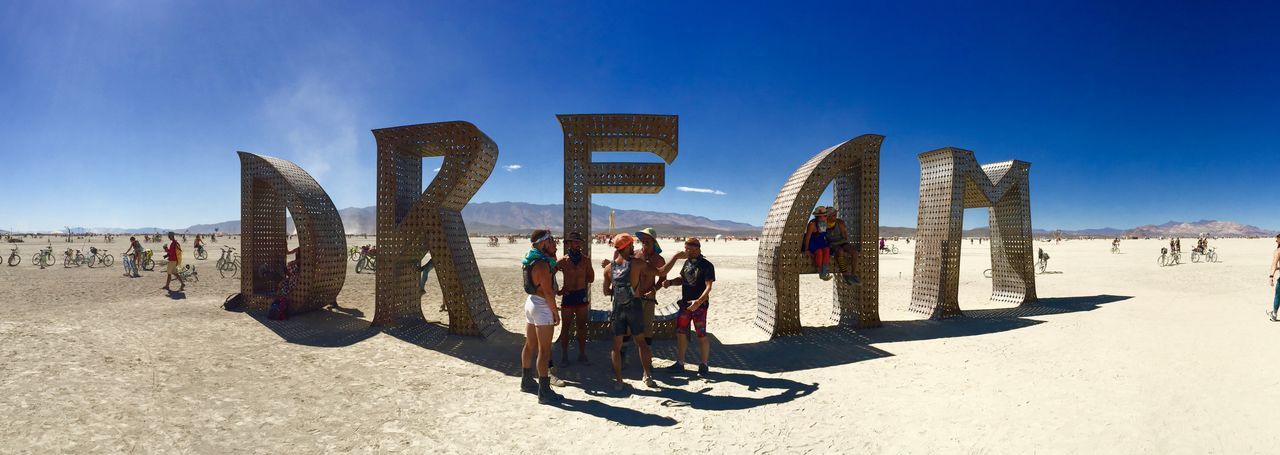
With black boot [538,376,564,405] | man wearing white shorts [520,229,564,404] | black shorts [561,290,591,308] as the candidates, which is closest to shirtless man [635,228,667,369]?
black shorts [561,290,591,308]

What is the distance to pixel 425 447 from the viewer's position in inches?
172

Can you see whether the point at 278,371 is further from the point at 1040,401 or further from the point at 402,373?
the point at 1040,401

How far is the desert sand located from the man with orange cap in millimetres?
364

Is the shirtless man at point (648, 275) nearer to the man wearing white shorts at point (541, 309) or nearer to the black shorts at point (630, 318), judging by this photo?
the black shorts at point (630, 318)

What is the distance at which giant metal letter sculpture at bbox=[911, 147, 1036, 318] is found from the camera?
33.6 feet

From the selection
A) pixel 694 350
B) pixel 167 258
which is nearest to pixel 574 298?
pixel 694 350

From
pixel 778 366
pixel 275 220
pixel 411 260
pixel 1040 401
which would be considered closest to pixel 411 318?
pixel 411 260

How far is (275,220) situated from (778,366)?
1105 cm

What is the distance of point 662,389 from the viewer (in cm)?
593

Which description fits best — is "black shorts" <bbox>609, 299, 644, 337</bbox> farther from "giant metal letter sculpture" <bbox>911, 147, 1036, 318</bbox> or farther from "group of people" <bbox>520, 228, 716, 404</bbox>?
"giant metal letter sculpture" <bbox>911, 147, 1036, 318</bbox>

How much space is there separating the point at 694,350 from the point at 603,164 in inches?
140

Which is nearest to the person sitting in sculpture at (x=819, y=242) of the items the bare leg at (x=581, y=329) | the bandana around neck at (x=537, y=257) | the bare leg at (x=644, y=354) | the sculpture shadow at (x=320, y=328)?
the bare leg at (x=644, y=354)

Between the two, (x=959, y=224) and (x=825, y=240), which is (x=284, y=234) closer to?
(x=825, y=240)

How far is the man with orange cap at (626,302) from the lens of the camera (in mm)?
5840
